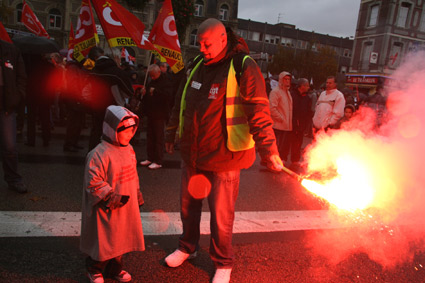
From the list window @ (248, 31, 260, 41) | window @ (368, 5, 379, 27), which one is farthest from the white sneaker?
window @ (248, 31, 260, 41)

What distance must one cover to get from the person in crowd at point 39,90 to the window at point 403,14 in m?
36.7

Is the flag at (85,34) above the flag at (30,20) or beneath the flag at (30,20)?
beneath

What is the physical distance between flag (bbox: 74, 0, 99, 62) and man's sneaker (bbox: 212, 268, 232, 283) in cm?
534

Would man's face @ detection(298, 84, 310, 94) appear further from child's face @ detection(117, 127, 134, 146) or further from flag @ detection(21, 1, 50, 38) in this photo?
flag @ detection(21, 1, 50, 38)

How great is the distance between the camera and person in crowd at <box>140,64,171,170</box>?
6.49m

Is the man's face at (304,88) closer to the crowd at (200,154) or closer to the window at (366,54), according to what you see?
the crowd at (200,154)

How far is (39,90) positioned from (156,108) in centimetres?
285

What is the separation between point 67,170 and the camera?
5840 mm

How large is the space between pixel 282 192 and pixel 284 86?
98.0 inches

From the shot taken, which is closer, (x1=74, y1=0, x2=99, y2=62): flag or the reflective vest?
the reflective vest

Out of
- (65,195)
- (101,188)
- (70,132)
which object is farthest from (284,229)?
(70,132)

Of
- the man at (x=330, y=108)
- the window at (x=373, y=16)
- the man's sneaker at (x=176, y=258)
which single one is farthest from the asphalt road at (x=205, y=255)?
the window at (x=373, y=16)

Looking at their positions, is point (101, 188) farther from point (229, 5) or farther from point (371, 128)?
point (229, 5)

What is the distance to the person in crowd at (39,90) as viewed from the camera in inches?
282
